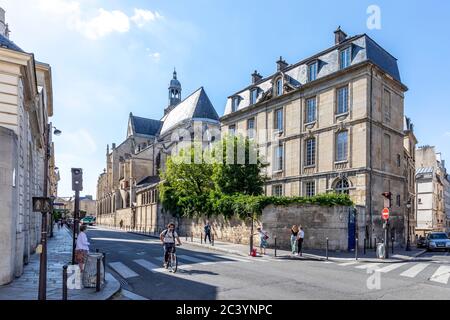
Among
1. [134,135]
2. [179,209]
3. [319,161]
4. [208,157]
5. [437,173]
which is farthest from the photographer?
[134,135]

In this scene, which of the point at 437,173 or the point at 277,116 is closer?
the point at 277,116

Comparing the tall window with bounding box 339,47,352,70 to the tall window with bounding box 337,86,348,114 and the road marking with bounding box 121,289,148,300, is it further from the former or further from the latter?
the road marking with bounding box 121,289,148,300

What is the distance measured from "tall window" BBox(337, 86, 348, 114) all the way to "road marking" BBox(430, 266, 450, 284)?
51.4ft

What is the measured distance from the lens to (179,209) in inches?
1278

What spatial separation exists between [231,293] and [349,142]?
20.3m

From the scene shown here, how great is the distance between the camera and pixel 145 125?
79.8 meters

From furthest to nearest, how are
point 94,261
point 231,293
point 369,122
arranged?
point 369,122 → point 94,261 → point 231,293

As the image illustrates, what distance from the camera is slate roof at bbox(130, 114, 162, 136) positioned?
7819 centimetres

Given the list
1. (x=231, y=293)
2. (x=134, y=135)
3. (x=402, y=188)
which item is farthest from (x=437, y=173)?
(x=231, y=293)

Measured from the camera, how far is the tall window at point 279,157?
31.8m

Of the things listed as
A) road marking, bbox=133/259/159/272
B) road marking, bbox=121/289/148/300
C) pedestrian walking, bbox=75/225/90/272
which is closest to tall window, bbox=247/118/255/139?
road marking, bbox=133/259/159/272

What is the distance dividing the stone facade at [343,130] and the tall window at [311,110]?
0.03m

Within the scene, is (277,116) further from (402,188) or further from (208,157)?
(402,188)

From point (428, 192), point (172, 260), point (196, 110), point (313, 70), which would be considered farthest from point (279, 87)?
point (428, 192)
